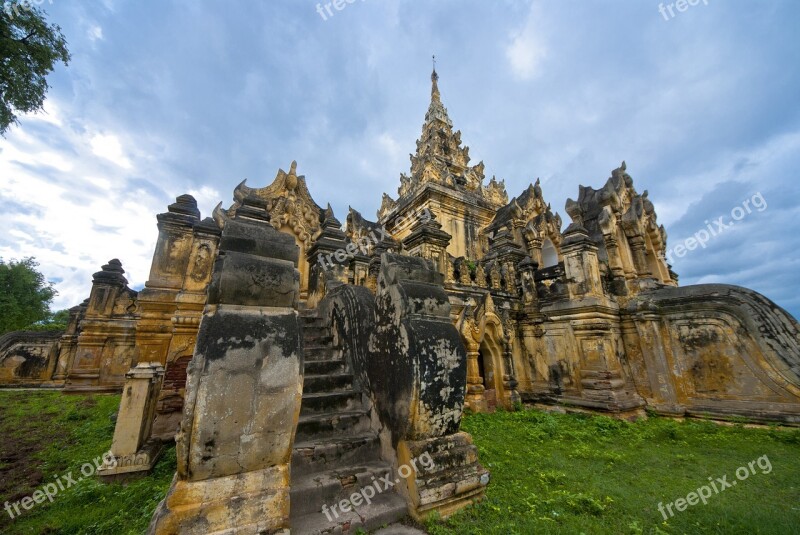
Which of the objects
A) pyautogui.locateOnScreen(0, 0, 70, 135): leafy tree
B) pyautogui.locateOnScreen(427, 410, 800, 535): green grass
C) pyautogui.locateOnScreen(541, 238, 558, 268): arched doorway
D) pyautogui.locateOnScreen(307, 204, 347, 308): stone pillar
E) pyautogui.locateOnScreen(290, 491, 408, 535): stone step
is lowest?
pyautogui.locateOnScreen(427, 410, 800, 535): green grass

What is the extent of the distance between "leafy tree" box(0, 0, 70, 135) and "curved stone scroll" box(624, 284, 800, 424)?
668 inches

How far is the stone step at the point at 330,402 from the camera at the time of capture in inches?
160

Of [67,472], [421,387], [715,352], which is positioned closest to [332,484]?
[421,387]

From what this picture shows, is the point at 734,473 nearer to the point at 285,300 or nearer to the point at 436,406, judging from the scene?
the point at 436,406

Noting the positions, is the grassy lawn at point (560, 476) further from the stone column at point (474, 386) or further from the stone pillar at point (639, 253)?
the stone pillar at point (639, 253)

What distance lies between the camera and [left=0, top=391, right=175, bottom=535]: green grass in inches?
126

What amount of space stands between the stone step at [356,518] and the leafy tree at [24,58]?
11481 millimetres

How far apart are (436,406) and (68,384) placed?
12.1 m

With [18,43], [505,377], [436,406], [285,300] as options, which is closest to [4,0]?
[18,43]

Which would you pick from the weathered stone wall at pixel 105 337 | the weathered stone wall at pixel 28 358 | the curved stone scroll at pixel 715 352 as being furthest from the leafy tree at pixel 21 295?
the curved stone scroll at pixel 715 352

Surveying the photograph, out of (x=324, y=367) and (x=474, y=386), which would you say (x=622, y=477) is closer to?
(x=474, y=386)

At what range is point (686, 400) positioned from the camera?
8195 mm

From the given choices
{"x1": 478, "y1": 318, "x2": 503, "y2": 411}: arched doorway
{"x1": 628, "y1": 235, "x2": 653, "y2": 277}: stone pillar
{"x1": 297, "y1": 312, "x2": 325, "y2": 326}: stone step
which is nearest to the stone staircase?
{"x1": 297, "y1": 312, "x2": 325, "y2": 326}: stone step

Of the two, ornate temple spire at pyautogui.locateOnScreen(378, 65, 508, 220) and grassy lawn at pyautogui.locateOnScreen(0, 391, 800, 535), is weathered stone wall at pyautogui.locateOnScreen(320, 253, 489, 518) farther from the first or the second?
ornate temple spire at pyautogui.locateOnScreen(378, 65, 508, 220)
